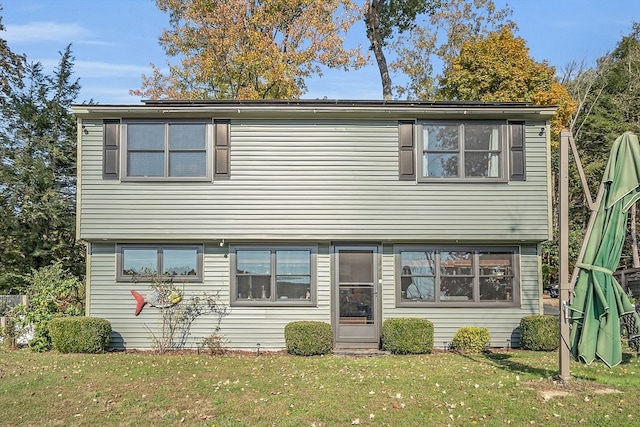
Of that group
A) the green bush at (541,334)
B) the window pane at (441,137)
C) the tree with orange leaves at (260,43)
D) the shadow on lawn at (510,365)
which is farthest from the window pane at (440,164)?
the tree with orange leaves at (260,43)

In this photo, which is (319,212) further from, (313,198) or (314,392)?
(314,392)

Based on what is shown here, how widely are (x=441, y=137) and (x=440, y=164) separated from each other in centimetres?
58

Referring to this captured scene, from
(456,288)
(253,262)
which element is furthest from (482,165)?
(253,262)

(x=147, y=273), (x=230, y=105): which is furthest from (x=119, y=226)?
(x=230, y=105)

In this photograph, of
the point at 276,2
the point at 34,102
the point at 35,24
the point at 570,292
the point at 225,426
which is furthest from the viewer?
the point at 276,2

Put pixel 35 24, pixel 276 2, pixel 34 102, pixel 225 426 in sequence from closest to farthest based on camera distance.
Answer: pixel 225 426 → pixel 35 24 → pixel 34 102 → pixel 276 2

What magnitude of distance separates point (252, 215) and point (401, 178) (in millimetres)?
3247

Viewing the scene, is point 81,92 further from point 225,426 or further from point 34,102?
point 225,426

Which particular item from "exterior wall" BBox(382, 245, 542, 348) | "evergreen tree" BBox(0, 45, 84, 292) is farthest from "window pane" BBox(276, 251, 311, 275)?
"evergreen tree" BBox(0, 45, 84, 292)

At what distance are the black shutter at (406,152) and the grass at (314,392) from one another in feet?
12.8

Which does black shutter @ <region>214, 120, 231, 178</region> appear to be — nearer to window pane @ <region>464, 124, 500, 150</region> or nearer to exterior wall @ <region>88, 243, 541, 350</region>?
exterior wall @ <region>88, 243, 541, 350</region>

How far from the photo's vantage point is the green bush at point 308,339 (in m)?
10.6

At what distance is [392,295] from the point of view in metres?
11.7

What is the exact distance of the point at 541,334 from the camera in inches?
431
